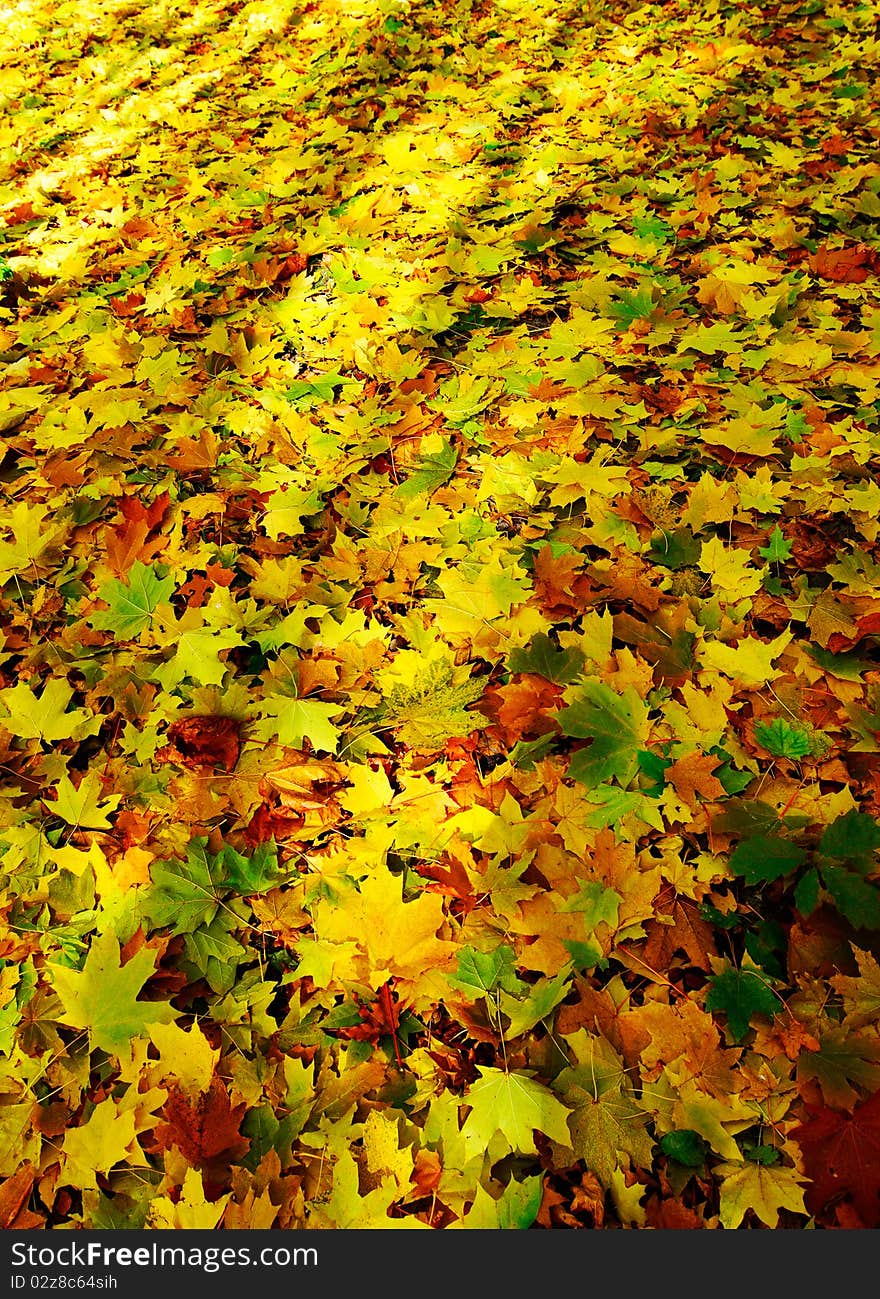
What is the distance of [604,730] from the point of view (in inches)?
58.5

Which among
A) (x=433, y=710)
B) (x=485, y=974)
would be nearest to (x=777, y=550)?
(x=433, y=710)

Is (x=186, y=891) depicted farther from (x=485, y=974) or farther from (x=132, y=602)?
(x=132, y=602)

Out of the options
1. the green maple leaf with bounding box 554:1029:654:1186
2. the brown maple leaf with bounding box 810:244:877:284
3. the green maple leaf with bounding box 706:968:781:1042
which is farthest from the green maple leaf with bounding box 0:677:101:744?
A: the brown maple leaf with bounding box 810:244:877:284

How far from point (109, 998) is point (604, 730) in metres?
1.01

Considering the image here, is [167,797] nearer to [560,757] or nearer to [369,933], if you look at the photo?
[369,933]

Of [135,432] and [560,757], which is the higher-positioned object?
[135,432]

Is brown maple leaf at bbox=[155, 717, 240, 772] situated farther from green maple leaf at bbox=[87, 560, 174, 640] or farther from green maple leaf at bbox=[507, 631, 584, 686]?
green maple leaf at bbox=[507, 631, 584, 686]

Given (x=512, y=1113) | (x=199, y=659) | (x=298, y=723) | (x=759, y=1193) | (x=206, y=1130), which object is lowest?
(x=759, y=1193)

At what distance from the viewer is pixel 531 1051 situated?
1.23 metres

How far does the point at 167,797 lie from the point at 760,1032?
118 centimetres

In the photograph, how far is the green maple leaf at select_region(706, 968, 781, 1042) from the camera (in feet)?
A: 3.97

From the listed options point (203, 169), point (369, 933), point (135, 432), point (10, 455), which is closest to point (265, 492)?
point (135, 432)

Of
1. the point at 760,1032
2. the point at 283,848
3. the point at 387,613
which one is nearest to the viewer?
the point at 760,1032

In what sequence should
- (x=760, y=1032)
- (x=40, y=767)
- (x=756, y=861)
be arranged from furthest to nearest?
(x=40, y=767) → (x=756, y=861) → (x=760, y=1032)
